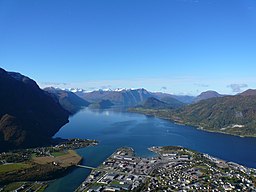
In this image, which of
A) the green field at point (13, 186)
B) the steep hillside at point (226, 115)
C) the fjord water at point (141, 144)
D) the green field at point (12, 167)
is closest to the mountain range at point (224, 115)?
the steep hillside at point (226, 115)

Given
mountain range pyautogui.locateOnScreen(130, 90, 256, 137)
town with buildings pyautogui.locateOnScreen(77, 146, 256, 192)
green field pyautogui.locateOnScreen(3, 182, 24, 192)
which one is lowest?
green field pyautogui.locateOnScreen(3, 182, 24, 192)

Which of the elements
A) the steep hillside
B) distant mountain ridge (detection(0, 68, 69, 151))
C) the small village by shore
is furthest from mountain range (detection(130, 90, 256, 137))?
the small village by shore

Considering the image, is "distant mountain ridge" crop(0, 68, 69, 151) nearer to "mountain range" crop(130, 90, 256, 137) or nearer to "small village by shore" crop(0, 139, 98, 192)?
"small village by shore" crop(0, 139, 98, 192)

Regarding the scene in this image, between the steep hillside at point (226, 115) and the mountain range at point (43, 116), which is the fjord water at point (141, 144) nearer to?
the mountain range at point (43, 116)

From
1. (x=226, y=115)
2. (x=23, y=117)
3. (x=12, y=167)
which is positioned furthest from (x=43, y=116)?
(x=226, y=115)

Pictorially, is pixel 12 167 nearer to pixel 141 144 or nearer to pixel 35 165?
pixel 35 165

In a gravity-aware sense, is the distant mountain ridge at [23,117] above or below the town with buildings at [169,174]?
above
